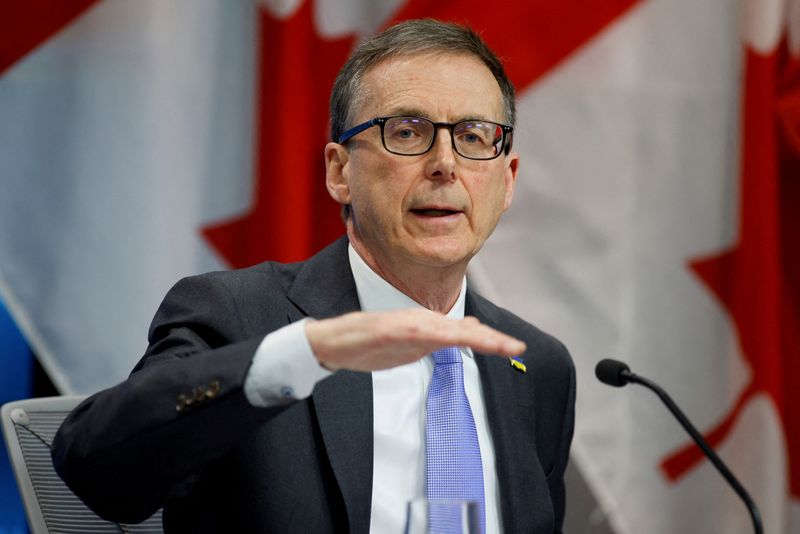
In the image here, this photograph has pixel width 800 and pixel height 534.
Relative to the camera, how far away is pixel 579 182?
2.76 m

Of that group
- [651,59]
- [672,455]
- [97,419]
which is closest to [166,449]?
[97,419]

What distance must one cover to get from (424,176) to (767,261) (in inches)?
53.5

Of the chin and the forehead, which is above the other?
the forehead

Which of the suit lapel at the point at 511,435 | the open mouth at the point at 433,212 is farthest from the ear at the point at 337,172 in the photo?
the suit lapel at the point at 511,435

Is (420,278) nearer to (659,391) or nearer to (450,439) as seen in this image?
(450,439)

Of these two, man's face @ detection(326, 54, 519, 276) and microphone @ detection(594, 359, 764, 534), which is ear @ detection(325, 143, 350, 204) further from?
microphone @ detection(594, 359, 764, 534)

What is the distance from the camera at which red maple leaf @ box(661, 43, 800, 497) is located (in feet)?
8.91

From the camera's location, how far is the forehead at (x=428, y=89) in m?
1.84

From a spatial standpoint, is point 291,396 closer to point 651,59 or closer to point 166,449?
point 166,449

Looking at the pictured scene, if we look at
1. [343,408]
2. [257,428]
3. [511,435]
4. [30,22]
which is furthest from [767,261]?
[30,22]

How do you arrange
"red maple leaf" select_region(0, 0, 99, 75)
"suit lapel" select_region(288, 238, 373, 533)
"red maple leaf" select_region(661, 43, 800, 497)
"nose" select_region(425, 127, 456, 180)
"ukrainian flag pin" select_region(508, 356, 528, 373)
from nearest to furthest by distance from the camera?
"suit lapel" select_region(288, 238, 373, 533) < "nose" select_region(425, 127, 456, 180) < "ukrainian flag pin" select_region(508, 356, 528, 373) < "red maple leaf" select_region(0, 0, 99, 75) < "red maple leaf" select_region(661, 43, 800, 497)

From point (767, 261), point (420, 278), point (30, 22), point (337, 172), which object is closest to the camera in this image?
point (420, 278)

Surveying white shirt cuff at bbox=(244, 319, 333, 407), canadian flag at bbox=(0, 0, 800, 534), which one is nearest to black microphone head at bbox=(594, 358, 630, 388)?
canadian flag at bbox=(0, 0, 800, 534)

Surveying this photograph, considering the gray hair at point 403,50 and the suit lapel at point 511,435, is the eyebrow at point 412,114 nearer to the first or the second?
the gray hair at point 403,50
